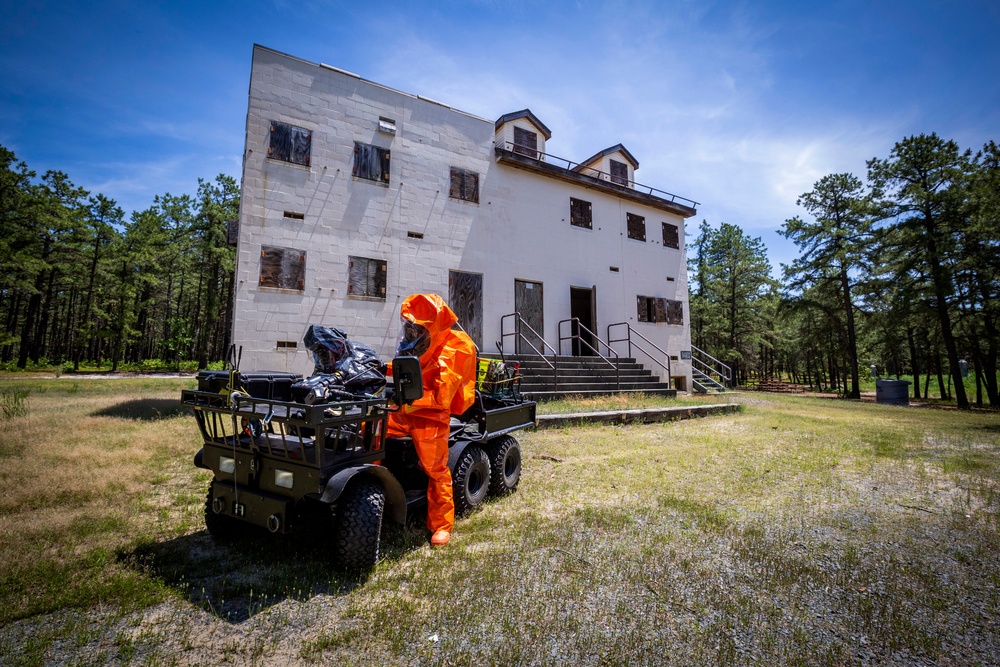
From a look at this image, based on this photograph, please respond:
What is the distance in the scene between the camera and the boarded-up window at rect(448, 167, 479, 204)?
46.9 feet

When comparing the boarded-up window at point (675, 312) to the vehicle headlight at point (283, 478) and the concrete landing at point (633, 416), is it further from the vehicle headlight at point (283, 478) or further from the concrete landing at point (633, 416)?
the vehicle headlight at point (283, 478)

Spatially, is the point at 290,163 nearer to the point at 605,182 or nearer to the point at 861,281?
the point at 605,182

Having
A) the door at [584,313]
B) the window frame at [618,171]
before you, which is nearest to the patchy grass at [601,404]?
the door at [584,313]

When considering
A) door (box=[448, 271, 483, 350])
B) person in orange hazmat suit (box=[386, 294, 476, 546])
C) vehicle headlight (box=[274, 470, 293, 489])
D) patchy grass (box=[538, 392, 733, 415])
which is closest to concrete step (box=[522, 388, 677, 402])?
patchy grass (box=[538, 392, 733, 415])

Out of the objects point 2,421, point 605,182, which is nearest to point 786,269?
point 605,182

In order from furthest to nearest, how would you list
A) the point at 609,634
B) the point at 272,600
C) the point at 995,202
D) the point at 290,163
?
the point at 995,202, the point at 290,163, the point at 272,600, the point at 609,634

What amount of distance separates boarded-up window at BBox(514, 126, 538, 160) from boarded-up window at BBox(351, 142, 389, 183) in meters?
5.73

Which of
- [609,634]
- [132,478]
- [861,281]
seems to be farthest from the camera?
[861,281]

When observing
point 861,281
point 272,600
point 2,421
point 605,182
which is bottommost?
point 272,600

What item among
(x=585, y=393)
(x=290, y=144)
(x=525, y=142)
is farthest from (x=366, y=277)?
(x=525, y=142)

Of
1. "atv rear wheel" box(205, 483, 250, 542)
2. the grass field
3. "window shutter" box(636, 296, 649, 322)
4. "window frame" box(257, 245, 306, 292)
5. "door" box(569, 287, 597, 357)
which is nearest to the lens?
the grass field

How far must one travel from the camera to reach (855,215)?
2256 cm

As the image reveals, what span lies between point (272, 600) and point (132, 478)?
3850mm

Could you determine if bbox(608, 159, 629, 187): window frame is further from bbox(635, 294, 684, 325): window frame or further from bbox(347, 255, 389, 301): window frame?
bbox(347, 255, 389, 301): window frame
